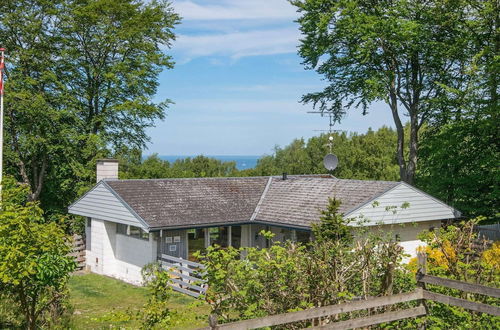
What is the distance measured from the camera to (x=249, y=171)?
2360 inches

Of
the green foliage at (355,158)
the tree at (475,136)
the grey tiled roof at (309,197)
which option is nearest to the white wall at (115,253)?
the grey tiled roof at (309,197)

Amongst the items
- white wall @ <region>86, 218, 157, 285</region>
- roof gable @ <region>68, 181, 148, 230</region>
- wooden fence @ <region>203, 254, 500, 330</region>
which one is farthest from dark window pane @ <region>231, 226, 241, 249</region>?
wooden fence @ <region>203, 254, 500, 330</region>

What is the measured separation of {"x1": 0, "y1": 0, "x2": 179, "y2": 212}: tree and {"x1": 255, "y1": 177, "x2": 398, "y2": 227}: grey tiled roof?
12878mm

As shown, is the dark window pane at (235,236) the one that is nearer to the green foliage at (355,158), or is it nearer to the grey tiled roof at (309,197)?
the grey tiled roof at (309,197)

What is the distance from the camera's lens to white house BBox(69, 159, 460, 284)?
2244 centimetres

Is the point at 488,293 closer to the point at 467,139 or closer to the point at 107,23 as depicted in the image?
the point at 467,139

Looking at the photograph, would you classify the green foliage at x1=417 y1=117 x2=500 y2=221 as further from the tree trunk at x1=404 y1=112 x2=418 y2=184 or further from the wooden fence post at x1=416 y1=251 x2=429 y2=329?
the wooden fence post at x1=416 y1=251 x2=429 y2=329

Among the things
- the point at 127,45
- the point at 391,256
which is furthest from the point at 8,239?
the point at 127,45

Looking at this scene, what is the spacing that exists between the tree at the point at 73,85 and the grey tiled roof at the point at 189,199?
375 inches

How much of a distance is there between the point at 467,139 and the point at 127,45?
2078cm

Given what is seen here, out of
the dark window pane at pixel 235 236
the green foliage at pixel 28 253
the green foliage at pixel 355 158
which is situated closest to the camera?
the green foliage at pixel 28 253

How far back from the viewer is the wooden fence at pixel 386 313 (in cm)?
870

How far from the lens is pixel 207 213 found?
77.9 ft

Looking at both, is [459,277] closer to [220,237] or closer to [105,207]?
[220,237]
